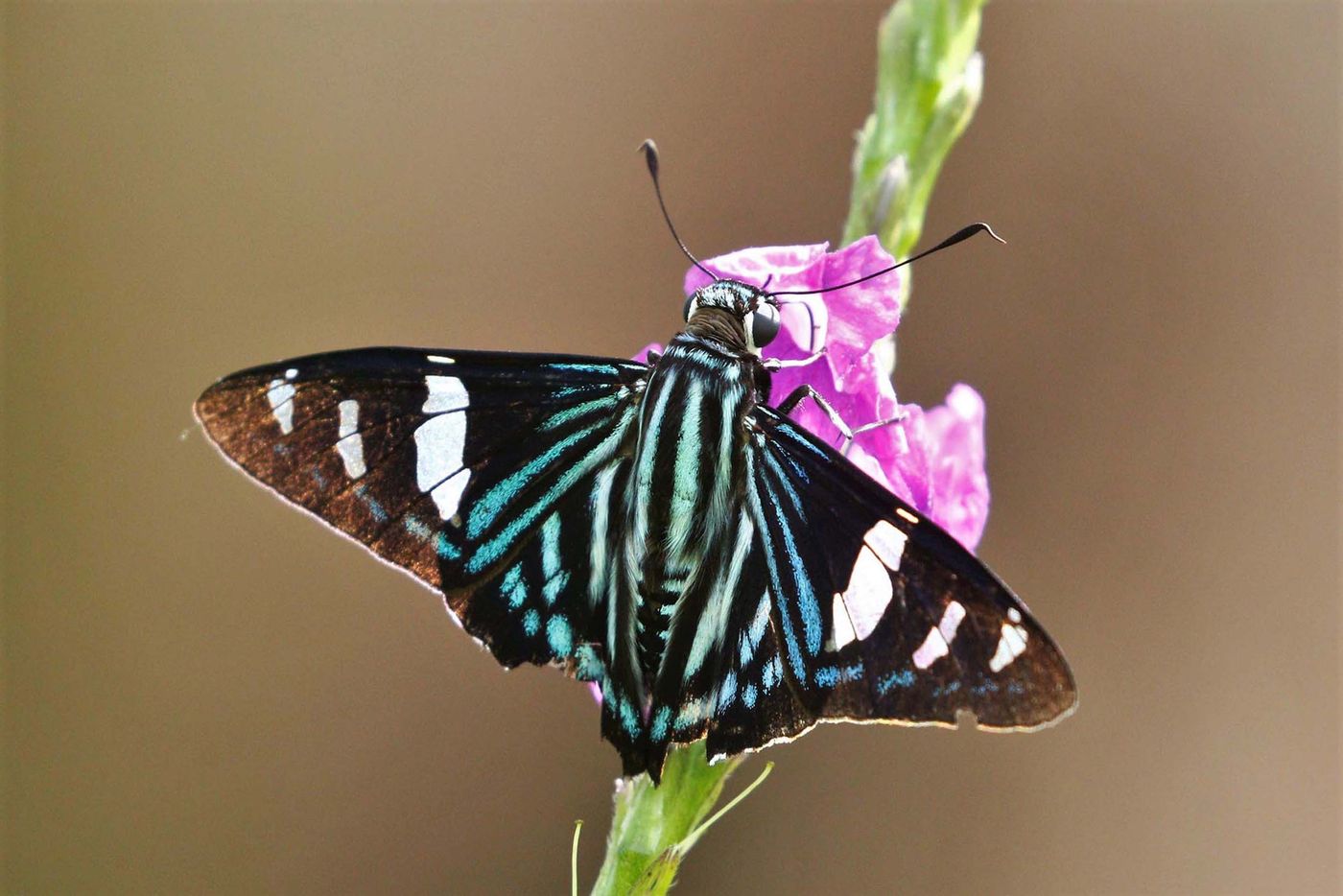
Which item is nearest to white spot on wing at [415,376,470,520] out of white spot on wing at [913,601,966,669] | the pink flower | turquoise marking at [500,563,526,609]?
turquoise marking at [500,563,526,609]

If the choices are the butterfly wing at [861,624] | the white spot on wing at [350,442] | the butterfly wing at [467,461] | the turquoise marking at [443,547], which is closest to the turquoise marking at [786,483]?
the butterfly wing at [861,624]

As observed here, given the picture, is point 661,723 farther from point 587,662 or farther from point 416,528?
point 416,528

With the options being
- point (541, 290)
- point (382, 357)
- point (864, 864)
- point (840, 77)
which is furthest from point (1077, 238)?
point (382, 357)

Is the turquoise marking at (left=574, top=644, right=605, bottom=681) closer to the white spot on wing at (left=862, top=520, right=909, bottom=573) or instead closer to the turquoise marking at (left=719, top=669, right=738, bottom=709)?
the turquoise marking at (left=719, top=669, right=738, bottom=709)

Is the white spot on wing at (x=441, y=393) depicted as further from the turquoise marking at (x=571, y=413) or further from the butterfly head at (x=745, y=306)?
the butterfly head at (x=745, y=306)

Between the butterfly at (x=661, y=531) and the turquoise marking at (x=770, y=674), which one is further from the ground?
the butterfly at (x=661, y=531)

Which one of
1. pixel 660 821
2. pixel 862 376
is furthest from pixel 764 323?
pixel 660 821
